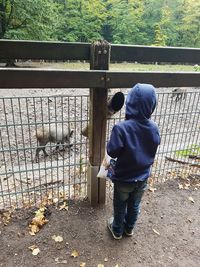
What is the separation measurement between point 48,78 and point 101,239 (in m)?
1.64

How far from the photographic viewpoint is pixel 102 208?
3209 mm

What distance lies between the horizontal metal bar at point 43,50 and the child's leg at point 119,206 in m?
1.38

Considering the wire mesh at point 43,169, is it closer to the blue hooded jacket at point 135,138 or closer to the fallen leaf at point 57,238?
the fallen leaf at point 57,238

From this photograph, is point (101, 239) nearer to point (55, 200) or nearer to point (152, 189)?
point (55, 200)

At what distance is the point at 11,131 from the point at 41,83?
5.35 metres

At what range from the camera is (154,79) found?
2.67 meters

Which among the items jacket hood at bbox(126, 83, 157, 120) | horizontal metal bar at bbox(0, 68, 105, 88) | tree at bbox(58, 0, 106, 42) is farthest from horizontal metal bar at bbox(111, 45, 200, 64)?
tree at bbox(58, 0, 106, 42)

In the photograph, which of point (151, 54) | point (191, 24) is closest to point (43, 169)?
point (151, 54)

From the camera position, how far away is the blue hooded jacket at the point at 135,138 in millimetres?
2211

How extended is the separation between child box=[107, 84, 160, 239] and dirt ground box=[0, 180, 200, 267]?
1.36 feet

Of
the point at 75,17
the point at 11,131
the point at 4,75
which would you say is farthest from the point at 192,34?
the point at 4,75

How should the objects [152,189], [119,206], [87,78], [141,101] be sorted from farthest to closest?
[152,189], [119,206], [87,78], [141,101]

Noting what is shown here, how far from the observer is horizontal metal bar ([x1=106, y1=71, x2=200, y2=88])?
254 centimetres

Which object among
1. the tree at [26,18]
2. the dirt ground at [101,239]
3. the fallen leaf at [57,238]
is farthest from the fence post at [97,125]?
the tree at [26,18]
